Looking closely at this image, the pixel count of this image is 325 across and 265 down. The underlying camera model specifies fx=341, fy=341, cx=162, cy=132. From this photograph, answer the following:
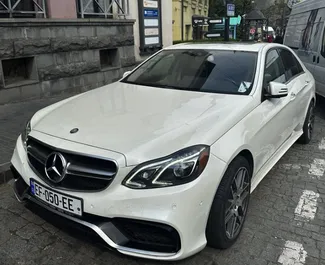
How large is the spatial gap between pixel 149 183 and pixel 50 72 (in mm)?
6251

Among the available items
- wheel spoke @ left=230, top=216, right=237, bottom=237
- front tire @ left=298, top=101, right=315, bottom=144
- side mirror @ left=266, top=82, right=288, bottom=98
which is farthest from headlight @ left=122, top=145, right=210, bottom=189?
front tire @ left=298, top=101, right=315, bottom=144

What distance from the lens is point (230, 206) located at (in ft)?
8.85

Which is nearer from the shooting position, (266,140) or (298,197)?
(266,140)

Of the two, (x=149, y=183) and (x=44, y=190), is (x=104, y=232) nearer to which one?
(x=149, y=183)

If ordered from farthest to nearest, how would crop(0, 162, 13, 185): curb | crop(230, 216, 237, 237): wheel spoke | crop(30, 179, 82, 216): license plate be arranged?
crop(0, 162, 13, 185): curb → crop(230, 216, 237, 237): wheel spoke → crop(30, 179, 82, 216): license plate

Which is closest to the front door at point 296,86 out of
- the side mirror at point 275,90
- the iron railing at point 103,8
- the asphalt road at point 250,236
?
the side mirror at point 275,90

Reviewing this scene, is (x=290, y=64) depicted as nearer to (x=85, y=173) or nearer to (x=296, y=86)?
(x=296, y=86)

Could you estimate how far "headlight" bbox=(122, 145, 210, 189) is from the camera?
225 cm

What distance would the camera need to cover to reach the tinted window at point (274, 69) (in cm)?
369

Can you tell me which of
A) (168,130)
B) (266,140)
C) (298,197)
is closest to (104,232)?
(168,130)

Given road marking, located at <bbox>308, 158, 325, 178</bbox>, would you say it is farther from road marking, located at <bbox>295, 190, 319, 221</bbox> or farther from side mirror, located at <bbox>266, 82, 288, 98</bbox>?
side mirror, located at <bbox>266, 82, 288, 98</bbox>

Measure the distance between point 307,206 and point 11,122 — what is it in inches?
186

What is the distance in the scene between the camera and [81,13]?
8523mm

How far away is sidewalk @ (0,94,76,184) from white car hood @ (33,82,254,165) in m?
1.31
